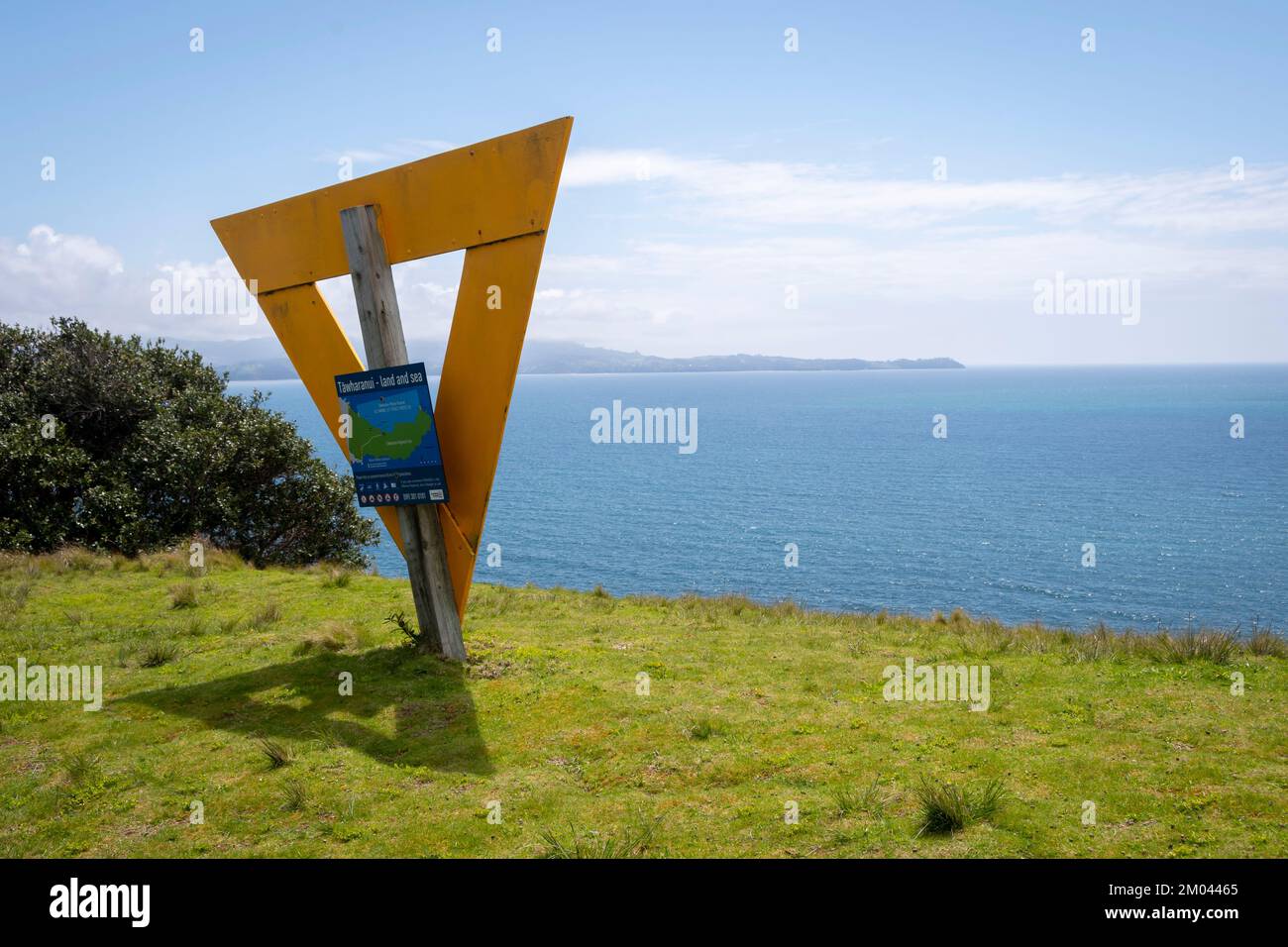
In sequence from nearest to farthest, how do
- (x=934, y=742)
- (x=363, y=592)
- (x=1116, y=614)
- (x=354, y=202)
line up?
(x=934, y=742) → (x=354, y=202) → (x=363, y=592) → (x=1116, y=614)

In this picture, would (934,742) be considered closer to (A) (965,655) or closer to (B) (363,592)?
(A) (965,655)

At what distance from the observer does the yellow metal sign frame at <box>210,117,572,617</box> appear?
30.2 feet

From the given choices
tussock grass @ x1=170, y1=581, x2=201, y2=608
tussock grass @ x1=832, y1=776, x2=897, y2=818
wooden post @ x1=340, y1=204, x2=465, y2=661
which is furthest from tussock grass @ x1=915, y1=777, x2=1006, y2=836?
tussock grass @ x1=170, y1=581, x2=201, y2=608

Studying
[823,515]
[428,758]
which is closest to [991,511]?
[823,515]

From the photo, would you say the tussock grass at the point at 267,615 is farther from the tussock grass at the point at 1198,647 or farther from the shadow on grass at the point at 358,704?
the tussock grass at the point at 1198,647

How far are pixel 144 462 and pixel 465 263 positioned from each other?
54.1 ft

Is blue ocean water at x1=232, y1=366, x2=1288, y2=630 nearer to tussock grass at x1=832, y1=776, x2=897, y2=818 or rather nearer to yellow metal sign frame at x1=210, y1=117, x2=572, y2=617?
tussock grass at x1=832, y1=776, x2=897, y2=818

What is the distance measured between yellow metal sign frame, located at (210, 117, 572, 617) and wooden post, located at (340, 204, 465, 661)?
0.15 m

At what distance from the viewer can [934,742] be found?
7406 millimetres

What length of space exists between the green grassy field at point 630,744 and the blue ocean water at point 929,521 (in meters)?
5.42

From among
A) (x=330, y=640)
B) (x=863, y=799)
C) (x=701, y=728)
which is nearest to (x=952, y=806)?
(x=863, y=799)

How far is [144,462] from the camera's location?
72.3 ft
